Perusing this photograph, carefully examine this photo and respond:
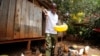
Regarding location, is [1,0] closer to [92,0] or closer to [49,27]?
[49,27]

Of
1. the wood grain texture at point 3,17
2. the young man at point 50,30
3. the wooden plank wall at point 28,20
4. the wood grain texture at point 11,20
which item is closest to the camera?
the wood grain texture at point 3,17

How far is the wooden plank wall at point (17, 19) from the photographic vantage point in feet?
24.2

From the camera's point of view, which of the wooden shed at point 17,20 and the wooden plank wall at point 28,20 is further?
the wooden plank wall at point 28,20

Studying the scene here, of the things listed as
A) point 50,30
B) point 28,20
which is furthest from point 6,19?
point 50,30

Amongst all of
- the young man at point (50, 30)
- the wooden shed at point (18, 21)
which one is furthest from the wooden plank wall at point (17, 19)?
the young man at point (50, 30)

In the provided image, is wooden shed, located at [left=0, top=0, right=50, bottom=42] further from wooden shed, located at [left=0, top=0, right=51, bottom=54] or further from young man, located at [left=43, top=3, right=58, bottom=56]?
young man, located at [left=43, top=3, right=58, bottom=56]

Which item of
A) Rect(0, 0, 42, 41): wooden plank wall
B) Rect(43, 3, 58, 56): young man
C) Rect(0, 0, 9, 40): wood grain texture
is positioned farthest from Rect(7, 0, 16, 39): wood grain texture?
Rect(43, 3, 58, 56): young man

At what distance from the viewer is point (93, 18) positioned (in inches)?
638

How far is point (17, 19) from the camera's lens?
7.80 m

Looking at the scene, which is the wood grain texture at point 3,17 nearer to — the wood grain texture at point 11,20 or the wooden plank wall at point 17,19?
the wooden plank wall at point 17,19

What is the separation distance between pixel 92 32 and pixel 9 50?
28.9 ft

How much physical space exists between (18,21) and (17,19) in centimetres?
12

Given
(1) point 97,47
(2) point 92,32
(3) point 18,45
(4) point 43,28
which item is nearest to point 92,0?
(2) point 92,32

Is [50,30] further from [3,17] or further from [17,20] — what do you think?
[3,17]
